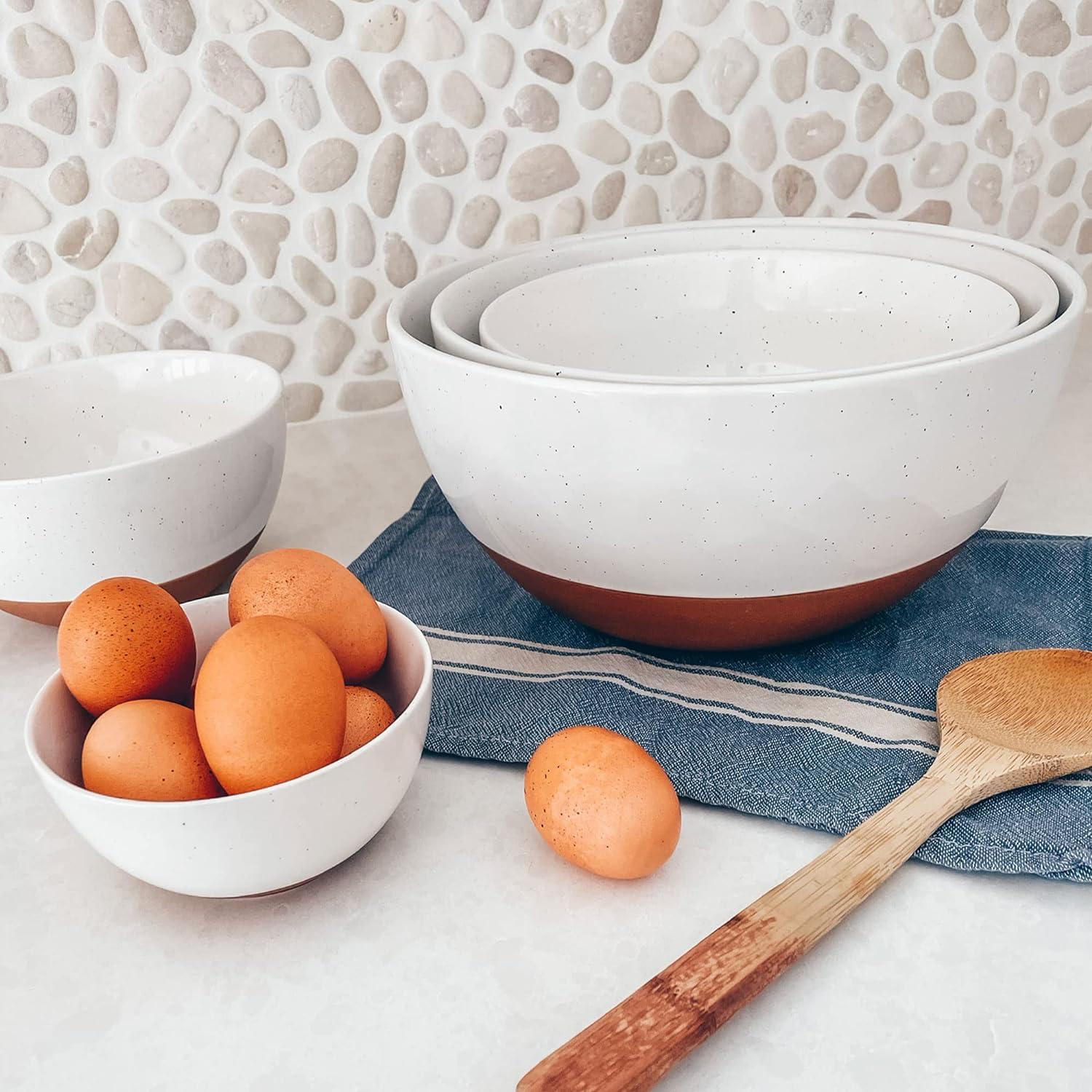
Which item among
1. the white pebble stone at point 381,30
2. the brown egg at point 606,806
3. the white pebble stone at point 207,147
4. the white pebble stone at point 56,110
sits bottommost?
the brown egg at point 606,806

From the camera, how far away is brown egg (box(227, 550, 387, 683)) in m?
0.60

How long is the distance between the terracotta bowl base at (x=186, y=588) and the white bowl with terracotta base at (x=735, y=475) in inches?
8.4

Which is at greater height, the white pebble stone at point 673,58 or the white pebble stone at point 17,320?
the white pebble stone at point 673,58

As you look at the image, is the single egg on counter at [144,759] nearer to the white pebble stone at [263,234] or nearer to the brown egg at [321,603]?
the brown egg at [321,603]

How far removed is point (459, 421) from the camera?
651mm

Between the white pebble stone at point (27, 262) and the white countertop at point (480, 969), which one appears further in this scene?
the white pebble stone at point (27, 262)

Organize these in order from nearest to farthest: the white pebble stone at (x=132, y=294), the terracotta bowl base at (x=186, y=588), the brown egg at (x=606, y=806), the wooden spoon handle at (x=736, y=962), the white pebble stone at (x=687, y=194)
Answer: the wooden spoon handle at (x=736, y=962)
the brown egg at (x=606, y=806)
the terracotta bowl base at (x=186, y=588)
the white pebble stone at (x=132, y=294)
the white pebble stone at (x=687, y=194)

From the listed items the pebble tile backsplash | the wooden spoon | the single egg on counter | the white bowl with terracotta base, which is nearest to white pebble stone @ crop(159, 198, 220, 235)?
the pebble tile backsplash

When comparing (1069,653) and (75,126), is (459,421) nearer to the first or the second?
(1069,653)

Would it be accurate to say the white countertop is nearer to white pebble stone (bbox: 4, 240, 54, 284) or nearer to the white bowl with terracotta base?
the white bowl with terracotta base

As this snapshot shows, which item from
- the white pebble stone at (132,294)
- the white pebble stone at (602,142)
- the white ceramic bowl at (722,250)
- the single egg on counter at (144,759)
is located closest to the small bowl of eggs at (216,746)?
the single egg on counter at (144,759)

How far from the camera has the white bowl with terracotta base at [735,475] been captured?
583 mm

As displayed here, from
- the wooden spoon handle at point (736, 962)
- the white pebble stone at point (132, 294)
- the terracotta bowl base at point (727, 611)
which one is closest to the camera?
the wooden spoon handle at point (736, 962)

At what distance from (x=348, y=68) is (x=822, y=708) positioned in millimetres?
738
